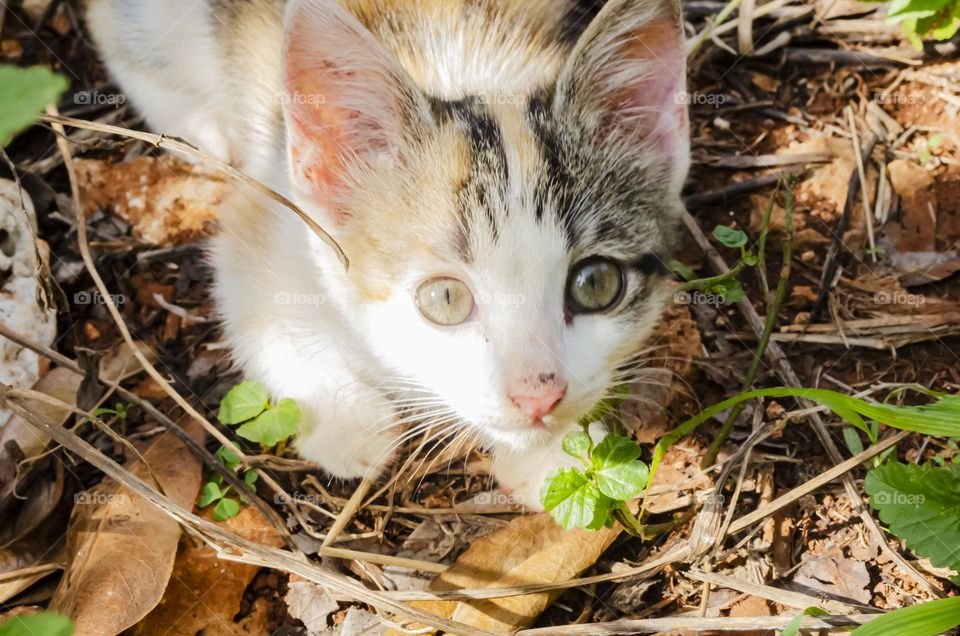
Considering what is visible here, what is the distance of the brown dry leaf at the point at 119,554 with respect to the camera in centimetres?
208

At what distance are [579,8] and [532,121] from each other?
52.9 inches

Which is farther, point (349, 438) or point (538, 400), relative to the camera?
point (349, 438)

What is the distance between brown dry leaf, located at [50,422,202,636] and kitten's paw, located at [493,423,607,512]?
2.97 feet

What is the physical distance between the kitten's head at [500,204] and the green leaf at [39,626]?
3.31ft

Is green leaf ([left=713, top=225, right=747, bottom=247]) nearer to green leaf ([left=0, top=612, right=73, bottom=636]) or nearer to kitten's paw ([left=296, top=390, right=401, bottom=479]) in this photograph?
kitten's paw ([left=296, top=390, right=401, bottom=479])

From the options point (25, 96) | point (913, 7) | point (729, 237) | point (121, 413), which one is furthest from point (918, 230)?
point (25, 96)

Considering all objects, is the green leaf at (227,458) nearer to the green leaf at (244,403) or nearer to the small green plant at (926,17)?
the green leaf at (244,403)

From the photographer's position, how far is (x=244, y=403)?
244cm

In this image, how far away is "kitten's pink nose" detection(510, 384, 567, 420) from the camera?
1793 mm

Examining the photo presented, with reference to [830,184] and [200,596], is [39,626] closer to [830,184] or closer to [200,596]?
[200,596]

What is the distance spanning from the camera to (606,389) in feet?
6.80

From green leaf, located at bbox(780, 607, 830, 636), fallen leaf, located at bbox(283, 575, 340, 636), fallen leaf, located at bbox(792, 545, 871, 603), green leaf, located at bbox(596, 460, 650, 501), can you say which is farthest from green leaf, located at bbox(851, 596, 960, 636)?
fallen leaf, located at bbox(283, 575, 340, 636)

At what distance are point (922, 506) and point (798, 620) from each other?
0.43 metres

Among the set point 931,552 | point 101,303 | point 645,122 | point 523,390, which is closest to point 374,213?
point 523,390
